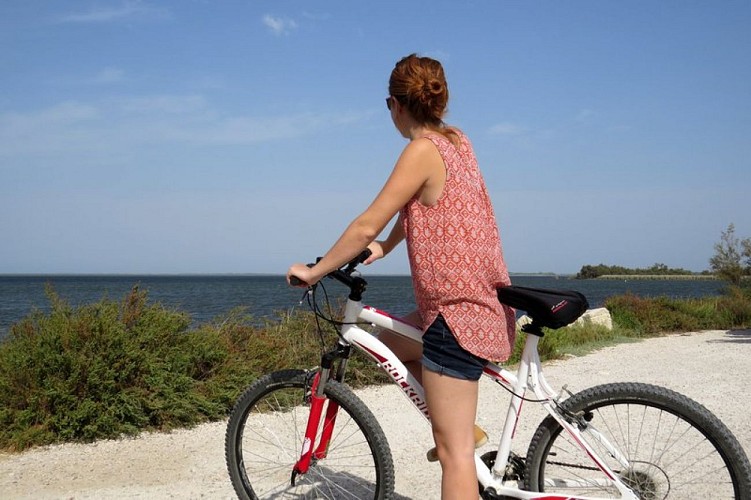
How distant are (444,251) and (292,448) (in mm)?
1916

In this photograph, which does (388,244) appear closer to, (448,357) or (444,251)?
(444,251)

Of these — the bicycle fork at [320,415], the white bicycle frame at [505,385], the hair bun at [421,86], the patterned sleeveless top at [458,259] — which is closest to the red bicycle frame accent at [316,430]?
the bicycle fork at [320,415]

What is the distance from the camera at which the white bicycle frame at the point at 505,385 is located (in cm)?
302

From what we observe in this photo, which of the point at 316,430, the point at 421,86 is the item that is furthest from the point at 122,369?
the point at 421,86

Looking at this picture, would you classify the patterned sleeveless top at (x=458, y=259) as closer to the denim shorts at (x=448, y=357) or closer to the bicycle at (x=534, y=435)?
the denim shorts at (x=448, y=357)

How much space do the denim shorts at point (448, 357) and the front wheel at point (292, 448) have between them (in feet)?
1.87

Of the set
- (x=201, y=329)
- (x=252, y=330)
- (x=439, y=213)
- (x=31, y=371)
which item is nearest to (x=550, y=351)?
(x=252, y=330)

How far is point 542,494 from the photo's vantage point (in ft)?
10.1

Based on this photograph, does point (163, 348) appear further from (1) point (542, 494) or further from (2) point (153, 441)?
(1) point (542, 494)

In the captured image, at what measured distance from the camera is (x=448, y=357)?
2893mm

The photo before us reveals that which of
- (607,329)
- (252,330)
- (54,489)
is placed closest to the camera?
(54,489)

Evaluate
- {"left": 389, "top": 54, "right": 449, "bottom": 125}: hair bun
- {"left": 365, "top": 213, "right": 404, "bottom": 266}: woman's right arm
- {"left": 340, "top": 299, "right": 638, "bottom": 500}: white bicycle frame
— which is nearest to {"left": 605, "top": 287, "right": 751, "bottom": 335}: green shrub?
{"left": 365, "top": 213, "right": 404, "bottom": 266}: woman's right arm

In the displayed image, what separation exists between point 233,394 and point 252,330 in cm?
152

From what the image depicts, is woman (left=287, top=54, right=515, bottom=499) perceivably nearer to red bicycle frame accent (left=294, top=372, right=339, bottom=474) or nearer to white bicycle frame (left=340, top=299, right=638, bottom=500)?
white bicycle frame (left=340, top=299, right=638, bottom=500)
